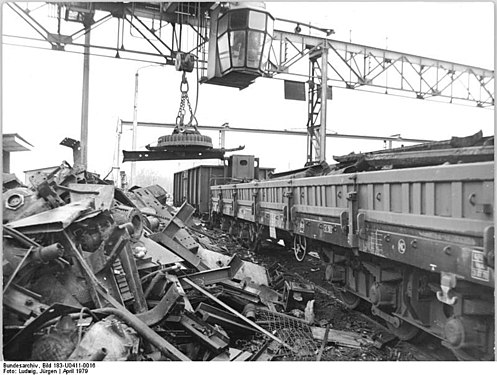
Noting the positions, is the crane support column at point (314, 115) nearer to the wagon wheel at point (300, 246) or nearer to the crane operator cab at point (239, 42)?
the crane operator cab at point (239, 42)

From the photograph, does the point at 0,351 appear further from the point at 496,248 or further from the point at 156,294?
the point at 496,248

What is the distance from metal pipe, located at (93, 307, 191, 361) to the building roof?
1767 millimetres

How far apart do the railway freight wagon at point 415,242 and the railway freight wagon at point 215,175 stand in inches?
253

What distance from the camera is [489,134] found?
10.3 feet

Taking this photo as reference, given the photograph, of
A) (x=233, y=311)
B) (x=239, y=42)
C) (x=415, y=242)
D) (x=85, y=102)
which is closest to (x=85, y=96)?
(x=85, y=102)

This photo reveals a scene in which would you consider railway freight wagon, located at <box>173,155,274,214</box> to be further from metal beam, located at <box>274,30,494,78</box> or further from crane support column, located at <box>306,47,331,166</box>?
metal beam, located at <box>274,30,494,78</box>

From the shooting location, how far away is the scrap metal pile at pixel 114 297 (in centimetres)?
290

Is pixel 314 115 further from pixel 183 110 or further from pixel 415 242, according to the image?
pixel 415 242

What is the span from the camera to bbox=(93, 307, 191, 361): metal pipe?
3.10 meters

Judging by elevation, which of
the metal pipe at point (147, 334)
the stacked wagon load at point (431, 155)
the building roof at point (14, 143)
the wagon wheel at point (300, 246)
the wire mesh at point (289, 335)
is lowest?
the wire mesh at point (289, 335)

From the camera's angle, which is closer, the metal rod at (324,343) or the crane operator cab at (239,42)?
the metal rod at (324,343)

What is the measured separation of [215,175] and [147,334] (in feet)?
33.4

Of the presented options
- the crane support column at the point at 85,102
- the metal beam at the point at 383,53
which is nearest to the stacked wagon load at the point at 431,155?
the metal beam at the point at 383,53

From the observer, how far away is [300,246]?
607 centimetres
